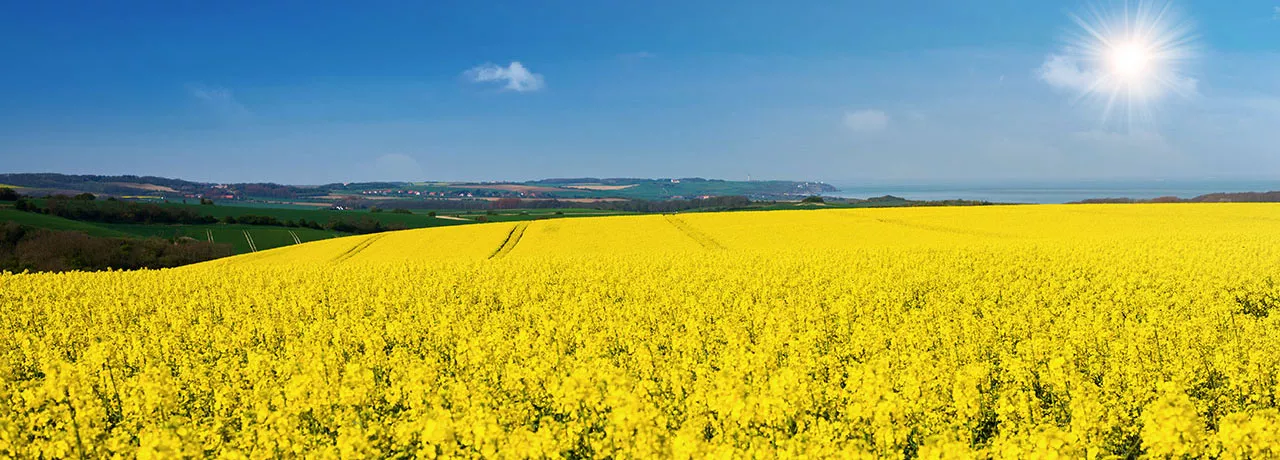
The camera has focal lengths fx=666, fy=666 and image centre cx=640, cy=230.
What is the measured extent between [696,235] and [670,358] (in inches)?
1351

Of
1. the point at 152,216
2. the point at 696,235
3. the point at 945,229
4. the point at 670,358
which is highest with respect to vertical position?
the point at 945,229

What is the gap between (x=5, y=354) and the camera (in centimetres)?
1248

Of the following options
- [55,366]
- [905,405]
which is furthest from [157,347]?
[905,405]

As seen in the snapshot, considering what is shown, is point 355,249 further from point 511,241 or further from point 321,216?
point 321,216

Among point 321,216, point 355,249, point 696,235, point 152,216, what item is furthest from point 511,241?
point 152,216

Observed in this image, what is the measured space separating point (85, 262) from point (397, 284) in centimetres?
5322

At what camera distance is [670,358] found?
10.4m

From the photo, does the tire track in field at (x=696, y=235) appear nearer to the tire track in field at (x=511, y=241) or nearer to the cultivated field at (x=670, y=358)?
the tire track in field at (x=511, y=241)

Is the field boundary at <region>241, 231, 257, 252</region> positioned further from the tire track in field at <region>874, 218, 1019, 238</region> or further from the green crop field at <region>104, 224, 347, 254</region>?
the tire track in field at <region>874, 218, 1019, 238</region>

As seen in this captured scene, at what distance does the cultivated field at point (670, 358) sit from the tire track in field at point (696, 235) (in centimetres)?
1357

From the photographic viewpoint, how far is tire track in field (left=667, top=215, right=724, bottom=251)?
39453mm

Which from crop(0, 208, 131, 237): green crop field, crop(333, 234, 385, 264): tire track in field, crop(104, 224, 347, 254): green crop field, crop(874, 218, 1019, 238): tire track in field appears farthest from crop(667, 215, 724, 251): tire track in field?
crop(0, 208, 131, 237): green crop field

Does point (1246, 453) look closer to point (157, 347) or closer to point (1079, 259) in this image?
point (157, 347)

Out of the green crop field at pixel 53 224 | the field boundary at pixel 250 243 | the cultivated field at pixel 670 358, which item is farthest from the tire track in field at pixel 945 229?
the green crop field at pixel 53 224
